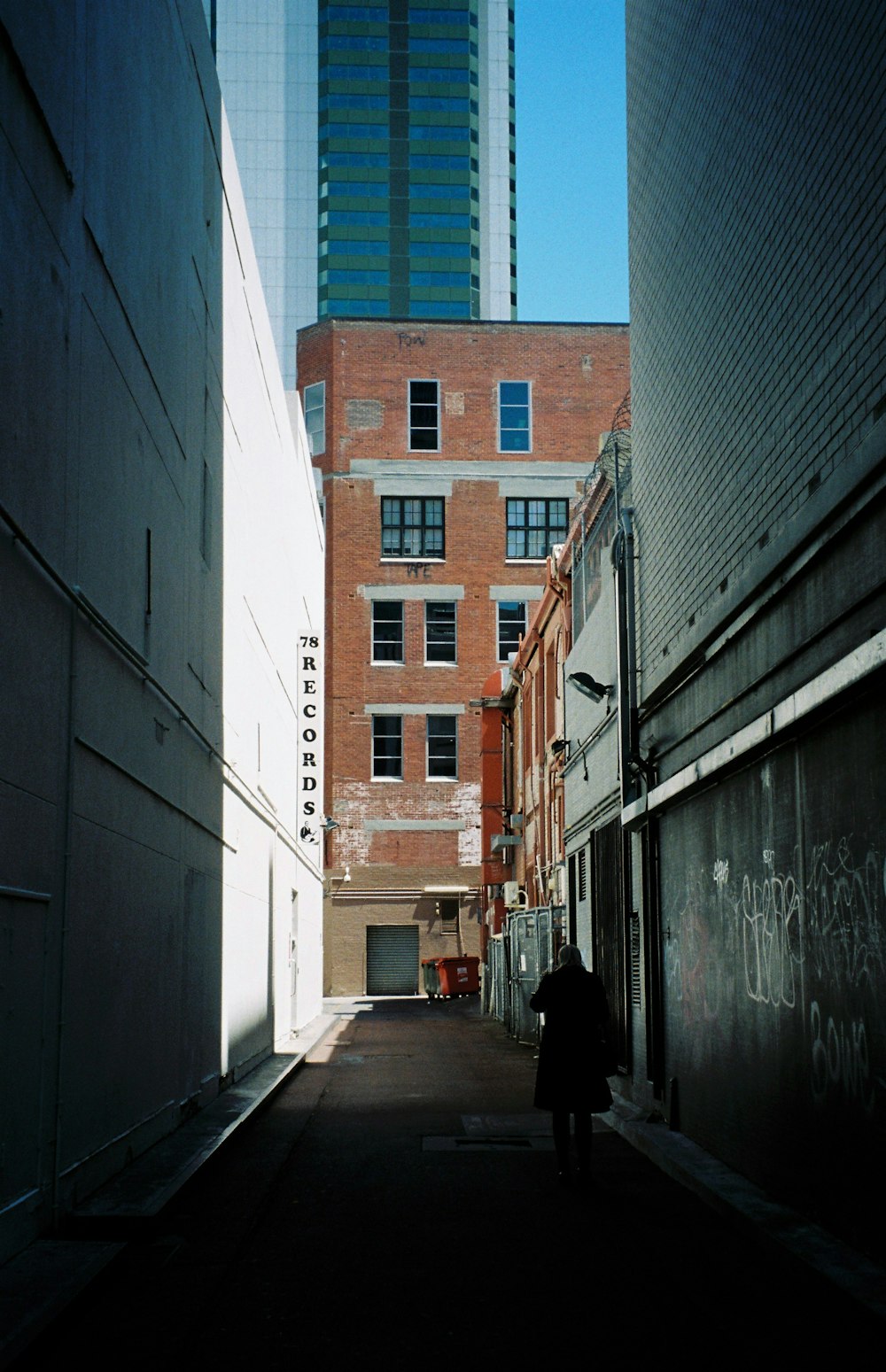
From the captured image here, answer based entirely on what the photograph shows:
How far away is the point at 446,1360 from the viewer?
6363mm

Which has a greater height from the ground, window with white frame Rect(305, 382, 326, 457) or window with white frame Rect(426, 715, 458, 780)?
window with white frame Rect(305, 382, 326, 457)

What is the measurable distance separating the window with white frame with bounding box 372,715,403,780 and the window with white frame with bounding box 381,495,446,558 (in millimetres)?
5203

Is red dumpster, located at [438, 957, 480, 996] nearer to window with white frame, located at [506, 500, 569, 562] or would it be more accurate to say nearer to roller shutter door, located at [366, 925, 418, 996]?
roller shutter door, located at [366, 925, 418, 996]

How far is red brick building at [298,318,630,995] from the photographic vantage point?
4675cm

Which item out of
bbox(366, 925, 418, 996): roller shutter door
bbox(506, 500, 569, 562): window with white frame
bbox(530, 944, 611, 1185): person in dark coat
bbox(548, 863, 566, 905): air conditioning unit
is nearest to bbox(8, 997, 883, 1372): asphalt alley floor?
bbox(530, 944, 611, 1185): person in dark coat

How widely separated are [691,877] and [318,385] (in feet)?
128

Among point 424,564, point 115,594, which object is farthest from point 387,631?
point 115,594

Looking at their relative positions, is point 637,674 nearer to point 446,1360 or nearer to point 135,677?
point 135,677

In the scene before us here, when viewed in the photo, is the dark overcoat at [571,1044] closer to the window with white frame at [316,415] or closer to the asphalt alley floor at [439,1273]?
the asphalt alley floor at [439,1273]

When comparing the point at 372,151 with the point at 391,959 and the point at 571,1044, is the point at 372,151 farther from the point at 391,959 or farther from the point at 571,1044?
the point at 571,1044

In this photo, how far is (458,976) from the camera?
143ft

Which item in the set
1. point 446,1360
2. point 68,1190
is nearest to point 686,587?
point 68,1190

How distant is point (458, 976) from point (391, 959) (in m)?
4.18

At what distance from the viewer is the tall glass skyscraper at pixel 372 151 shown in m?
128
